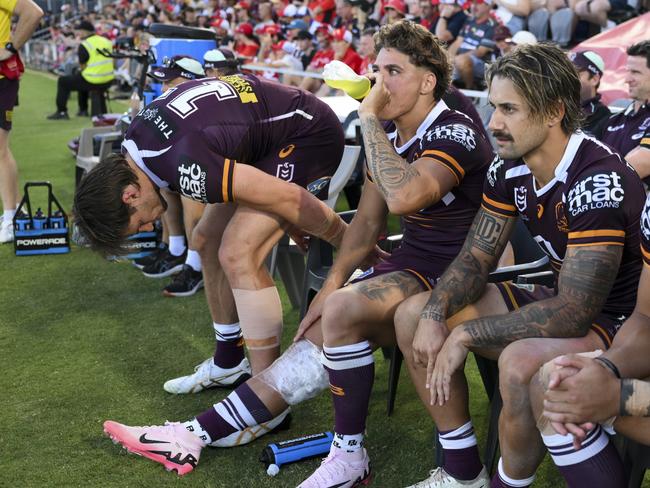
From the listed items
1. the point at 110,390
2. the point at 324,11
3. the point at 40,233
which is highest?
the point at 110,390

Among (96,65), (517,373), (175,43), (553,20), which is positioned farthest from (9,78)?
(96,65)

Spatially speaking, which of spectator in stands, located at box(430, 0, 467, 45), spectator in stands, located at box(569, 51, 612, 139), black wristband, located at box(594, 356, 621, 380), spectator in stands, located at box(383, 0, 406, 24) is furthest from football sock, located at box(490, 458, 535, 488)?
spectator in stands, located at box(383, 0, 406, 24)

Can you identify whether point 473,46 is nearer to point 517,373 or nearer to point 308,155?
point 308,155

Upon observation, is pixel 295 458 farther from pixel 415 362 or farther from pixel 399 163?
pixel 399 163

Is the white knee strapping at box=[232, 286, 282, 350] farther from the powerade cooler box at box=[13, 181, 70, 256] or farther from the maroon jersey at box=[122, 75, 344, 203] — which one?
the powerade cooler box at box=[13, 181, 70, 256]

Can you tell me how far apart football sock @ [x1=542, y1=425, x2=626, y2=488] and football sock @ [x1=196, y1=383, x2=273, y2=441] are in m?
1.30

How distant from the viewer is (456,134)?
114 inches

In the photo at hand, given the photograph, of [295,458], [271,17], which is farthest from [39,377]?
[271,17]

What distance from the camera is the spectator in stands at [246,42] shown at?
16.0 m

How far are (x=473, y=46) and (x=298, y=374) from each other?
24.1ft

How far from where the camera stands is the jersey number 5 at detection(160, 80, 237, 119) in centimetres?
310

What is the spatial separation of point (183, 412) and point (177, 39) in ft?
13.1

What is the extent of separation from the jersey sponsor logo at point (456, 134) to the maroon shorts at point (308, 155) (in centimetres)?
64

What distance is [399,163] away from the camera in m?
2.81
